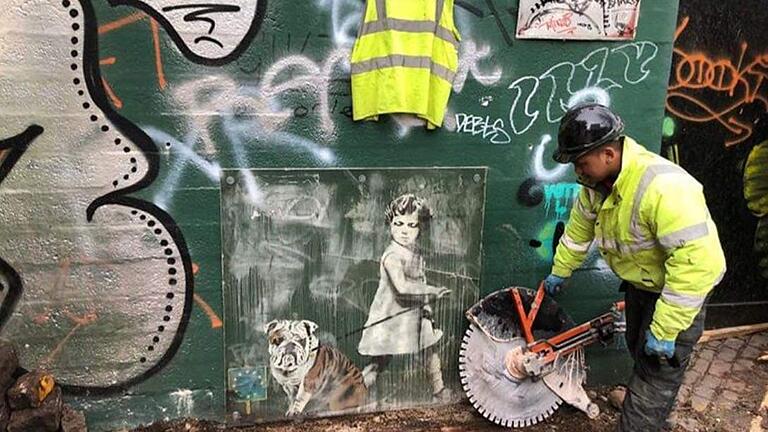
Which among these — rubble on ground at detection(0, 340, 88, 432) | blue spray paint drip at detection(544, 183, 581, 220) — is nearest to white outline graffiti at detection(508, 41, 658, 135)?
blue spray paint drip at detection(544, 183, 581, 220)

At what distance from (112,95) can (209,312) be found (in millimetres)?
1242

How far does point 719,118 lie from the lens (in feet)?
15.8

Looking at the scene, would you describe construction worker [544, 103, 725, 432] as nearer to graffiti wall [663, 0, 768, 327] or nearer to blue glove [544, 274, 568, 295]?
blue glove [544, 274, 568, 295]

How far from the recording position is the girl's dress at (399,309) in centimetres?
376

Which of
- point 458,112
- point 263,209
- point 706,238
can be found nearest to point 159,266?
point 263,209

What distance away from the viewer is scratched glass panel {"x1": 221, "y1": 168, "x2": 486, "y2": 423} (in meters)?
3.53

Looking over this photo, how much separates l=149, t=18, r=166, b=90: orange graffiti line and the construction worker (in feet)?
6.49

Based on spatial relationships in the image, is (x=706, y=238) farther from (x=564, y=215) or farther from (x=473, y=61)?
(x=473, y=61)

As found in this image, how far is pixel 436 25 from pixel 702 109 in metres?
2.48

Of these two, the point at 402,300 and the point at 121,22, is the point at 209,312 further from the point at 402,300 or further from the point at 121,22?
the point at 121,22

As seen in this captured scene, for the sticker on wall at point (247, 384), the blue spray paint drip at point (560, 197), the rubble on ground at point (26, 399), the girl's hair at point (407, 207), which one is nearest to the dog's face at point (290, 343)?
the sticker on wall at point (247, 384)

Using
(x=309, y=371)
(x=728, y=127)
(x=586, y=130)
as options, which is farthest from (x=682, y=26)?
(x=309, y=371)

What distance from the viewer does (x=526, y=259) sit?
3977 mm

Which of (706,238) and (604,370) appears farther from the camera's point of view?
(604,370)
